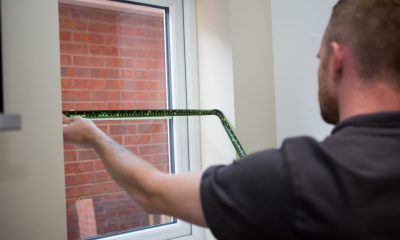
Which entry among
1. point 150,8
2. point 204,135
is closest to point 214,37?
point 150,8

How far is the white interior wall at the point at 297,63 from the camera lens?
1.61 metres

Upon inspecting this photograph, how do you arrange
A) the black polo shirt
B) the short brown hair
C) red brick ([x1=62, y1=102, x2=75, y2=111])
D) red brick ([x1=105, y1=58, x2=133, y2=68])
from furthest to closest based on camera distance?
1. red brick ([x1=105, y1=58, x2=133, y2=68])
2. red brick ([x1=62, y1=102, x2=75, y2=111])
3. the short brown hair
4. the black polo shirt

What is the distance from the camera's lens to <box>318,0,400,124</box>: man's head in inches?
32.2

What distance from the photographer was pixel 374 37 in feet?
2.71

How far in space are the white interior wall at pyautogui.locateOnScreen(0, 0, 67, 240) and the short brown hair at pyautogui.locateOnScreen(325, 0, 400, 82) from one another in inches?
29.3

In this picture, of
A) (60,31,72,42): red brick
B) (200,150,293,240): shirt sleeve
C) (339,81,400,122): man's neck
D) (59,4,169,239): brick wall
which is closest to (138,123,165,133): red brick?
(59,4,169,239): brick wall

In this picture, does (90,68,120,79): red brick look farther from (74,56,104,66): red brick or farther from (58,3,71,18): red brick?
(58,3,71,18): red brick

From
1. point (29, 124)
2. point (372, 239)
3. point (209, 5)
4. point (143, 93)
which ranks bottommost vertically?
point (372, 239)

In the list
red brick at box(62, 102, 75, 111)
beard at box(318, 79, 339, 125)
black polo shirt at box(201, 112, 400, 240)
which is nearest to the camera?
black polo shirt at box(201, 112, 400, 240)

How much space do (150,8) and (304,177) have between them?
1071 mm

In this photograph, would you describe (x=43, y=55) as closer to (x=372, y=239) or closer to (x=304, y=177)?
(x=304, y=177)

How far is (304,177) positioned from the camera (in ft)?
2.35

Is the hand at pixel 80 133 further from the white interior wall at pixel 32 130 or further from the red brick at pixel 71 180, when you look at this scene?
the red brick at pixel 71 180

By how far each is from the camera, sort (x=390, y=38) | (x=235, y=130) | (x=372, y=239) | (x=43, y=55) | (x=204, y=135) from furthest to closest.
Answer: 1. (x=204, y=135)
2. (x=235, y=130)
3. (x=43, y=55)
4. (x=390, y=38)
5. (x=372, y=239)
